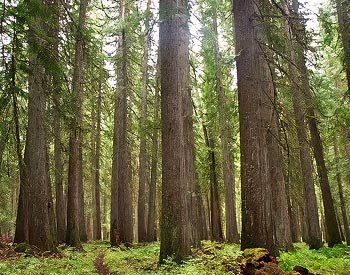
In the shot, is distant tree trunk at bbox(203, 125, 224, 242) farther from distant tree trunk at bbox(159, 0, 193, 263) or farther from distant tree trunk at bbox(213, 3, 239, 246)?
distant tree trunk at bbox(159, 0, 193, 263)

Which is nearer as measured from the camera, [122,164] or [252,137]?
[252,137]

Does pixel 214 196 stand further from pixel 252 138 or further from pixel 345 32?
pixel 252 138

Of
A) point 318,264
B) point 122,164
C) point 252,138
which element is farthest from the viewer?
point 122,164

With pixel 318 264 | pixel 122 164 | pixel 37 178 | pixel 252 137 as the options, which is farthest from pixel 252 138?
pixel 122 164

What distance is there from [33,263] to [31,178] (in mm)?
3009

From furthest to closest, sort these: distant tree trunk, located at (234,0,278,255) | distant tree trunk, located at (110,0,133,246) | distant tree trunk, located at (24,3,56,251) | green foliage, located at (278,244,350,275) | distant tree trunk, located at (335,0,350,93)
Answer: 1. distant tree trunk, located at (110,0,133,246)
2. distant tree trunk, located at (335,0,350,93)
3. distant tree trunk, located at (24,3,56,251)
4. distant tree trunk, located at (234,0,278,255)
5. green foliage, located at (278,244,350,275)

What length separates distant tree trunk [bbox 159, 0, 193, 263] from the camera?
828 centimetres

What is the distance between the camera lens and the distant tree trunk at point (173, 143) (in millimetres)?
8281

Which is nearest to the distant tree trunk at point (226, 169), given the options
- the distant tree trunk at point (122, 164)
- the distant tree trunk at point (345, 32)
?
the distant tree trunk at point (122, 164)

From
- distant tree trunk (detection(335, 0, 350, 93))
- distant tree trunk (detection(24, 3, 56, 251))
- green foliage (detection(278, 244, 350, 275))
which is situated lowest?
green foliage (detection(278, 244, 350, 275))

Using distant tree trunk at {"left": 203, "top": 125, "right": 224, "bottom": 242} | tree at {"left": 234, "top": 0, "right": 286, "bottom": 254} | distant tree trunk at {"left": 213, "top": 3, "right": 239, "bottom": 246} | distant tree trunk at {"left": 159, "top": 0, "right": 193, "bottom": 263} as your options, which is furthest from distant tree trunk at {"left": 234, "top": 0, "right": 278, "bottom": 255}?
distant tree trunk at {"left": 203, "top": 125, "right": 224, "bottom": 242}

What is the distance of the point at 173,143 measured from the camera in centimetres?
864

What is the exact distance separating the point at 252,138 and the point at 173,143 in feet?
6.41

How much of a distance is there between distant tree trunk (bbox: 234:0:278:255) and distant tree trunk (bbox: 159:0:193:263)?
1.45 metres
